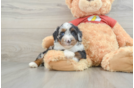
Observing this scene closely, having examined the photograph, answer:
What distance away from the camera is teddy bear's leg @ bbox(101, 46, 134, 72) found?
743 millimetres

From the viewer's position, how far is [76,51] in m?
0.90

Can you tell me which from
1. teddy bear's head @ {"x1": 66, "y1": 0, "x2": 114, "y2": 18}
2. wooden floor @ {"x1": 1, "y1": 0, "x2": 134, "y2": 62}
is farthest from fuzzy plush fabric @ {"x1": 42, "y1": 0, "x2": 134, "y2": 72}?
wooden floor @ {"x1": 1, "y1": 0, "x2": 134, "y2": 62}

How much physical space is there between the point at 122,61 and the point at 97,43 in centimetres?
26

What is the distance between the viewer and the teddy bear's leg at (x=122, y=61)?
743 millimetres

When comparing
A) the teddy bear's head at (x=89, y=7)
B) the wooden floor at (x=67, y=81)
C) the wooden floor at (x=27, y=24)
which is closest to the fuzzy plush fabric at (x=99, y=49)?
the teddy bear's head at (x=89, y=7)

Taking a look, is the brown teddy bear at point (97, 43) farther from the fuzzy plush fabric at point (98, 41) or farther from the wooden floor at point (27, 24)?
the wooden floor at point (27, 24)

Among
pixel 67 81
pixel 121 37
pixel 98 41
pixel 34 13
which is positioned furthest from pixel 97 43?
pixel 34 13

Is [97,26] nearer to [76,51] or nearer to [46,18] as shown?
[76,51]

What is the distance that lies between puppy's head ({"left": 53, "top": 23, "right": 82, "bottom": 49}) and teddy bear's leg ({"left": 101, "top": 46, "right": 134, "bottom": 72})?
25 centimetres

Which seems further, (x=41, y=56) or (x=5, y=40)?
(x=5, y=40)

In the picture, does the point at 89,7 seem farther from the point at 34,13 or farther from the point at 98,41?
the point at 34,13

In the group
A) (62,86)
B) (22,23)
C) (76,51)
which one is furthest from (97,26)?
(22,23)

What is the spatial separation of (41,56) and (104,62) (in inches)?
19.8

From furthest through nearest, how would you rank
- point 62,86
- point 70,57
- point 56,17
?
point 56,17 → point 70,57 → point 62,86
